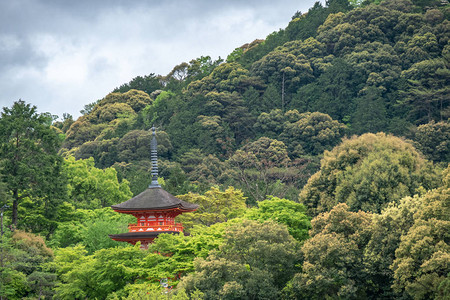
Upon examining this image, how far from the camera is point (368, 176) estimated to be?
31906mm

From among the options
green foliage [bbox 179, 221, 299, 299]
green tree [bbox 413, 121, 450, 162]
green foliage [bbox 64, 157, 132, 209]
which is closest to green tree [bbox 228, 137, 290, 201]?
Answer: green tree [bbox 413, 121, 450, 162]

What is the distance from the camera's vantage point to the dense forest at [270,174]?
26781 millimetres

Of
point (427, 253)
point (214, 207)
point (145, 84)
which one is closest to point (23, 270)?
point (214, 207)

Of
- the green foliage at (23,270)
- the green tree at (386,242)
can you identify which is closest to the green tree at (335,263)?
the green tree at (386,242)

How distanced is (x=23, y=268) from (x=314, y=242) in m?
14.3

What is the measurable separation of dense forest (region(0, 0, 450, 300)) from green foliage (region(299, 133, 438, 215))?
80 mm

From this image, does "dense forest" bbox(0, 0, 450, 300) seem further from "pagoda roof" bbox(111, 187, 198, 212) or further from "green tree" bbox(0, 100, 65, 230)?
"pagoda roof" bbox(111, 187, 198, 212)

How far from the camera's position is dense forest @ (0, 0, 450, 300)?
87.9 ft

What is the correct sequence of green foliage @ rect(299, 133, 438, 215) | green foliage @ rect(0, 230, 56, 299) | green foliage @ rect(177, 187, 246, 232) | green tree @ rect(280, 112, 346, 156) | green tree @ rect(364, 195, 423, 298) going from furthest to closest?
green tree @ rect(280, 112, 346, 156)
green foliage @ rect(177, 187, 246, 232)
green foliage @ rect(299, 133, 438, 215)
green foliage @ rect(0, 230, 56, 299)
green tree @ rect(364, 195, 423, 298)

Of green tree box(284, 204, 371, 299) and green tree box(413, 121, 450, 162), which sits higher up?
green tree box(413, 121, 450, 162)

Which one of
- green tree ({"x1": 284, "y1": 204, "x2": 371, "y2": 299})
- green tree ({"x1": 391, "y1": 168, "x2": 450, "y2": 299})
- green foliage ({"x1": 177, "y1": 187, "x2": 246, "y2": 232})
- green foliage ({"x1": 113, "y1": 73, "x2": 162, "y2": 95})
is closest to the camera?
green tree ({"x1": 391, "y1": 168, "x2": 450, "y2": 299})

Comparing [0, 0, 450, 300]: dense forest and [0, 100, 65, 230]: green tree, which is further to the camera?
[0, 100, 65, 230]: green tree

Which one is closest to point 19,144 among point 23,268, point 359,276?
point 23,268

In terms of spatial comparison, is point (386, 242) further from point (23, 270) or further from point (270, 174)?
point (270, 174)
